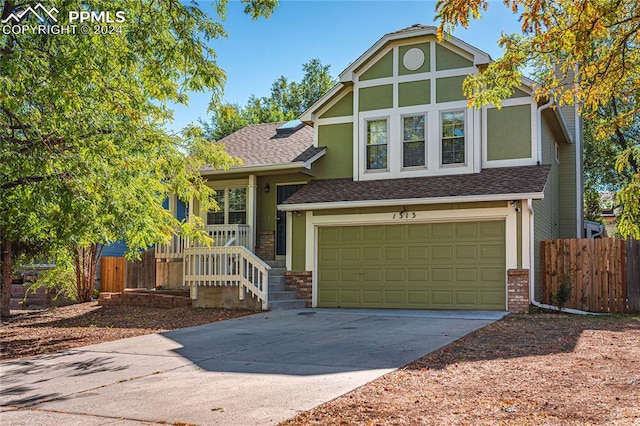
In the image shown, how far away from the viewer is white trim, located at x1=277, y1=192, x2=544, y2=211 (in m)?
13.7

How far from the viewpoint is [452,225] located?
1486cm

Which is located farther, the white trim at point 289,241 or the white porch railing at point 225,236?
the white porch railing at point 225,236

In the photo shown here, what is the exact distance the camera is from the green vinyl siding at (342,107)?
17156 millimetres

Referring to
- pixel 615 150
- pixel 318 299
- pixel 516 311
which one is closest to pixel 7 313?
pixel 318 299

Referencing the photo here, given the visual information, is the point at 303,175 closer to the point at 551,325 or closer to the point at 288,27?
the point at 288,27

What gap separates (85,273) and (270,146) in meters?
6.90

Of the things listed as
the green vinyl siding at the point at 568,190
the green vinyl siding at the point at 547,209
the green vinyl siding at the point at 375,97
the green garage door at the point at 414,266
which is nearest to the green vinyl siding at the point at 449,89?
the green vinyl siding at the point at 375,97

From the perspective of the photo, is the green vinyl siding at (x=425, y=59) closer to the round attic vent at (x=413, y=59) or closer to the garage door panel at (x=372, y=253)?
the round attic vent at (x=413, y=59)

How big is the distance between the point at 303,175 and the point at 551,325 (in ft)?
26.7

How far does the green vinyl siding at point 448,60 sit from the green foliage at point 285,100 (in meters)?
22.5

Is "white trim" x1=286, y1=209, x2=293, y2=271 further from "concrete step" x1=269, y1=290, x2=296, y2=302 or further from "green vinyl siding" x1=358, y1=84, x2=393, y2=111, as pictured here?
"green vinyl siding" x1=358, y1=84, x2=393, y2=111

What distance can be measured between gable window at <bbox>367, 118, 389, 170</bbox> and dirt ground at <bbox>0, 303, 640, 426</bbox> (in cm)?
571

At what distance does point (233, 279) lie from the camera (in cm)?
1512

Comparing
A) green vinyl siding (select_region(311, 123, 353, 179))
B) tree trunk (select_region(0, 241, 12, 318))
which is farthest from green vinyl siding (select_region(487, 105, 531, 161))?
tree trunk (select_region(0, 241, 12, 318))
